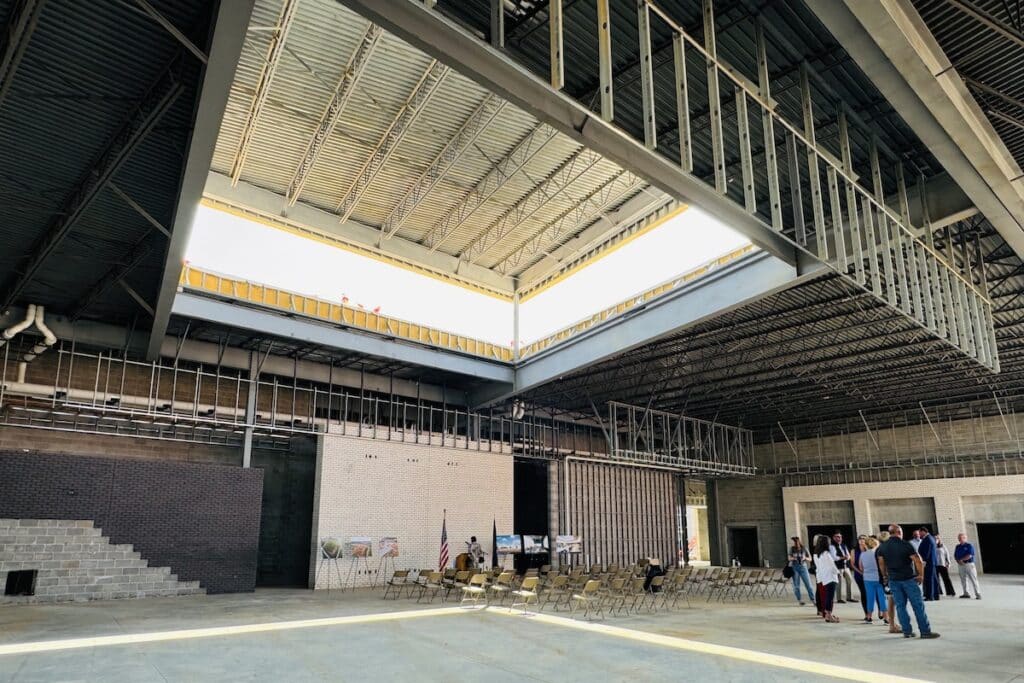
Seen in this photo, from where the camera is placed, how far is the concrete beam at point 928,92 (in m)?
8.05

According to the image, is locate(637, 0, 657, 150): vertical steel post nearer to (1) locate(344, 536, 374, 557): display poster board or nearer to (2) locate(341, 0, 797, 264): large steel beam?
(2) locate(341, 0, 797, 264): large steel beam

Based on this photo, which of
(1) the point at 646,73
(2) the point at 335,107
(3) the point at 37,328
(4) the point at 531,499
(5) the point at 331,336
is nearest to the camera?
(1) the point at 646,73

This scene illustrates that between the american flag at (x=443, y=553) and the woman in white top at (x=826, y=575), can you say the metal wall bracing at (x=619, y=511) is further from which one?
the woman in white top at (x=826, y=575)

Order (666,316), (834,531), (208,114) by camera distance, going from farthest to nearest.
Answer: (834,531)
(666,316)
(208,114)

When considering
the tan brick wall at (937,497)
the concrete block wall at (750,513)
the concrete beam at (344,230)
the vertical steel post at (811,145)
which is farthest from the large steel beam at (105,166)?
the concrete block wall at (750,513)

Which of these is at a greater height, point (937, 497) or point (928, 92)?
point (928, 92)

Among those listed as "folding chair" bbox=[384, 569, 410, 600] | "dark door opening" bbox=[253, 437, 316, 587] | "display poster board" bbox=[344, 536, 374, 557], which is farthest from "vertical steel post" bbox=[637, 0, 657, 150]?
"dark door opening" bbox=[253, 437, 316, 587]

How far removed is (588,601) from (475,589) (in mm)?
2681

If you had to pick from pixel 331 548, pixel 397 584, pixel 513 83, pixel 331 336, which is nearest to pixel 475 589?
pixel 397 584

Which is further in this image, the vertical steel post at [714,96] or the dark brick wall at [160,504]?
the dark brick wall at [160,504]

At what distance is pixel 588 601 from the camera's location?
15828mm

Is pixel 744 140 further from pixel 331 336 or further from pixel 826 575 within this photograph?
pixel 331 336

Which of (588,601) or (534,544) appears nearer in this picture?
(588,601)

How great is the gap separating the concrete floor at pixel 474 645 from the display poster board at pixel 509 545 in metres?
9.36
